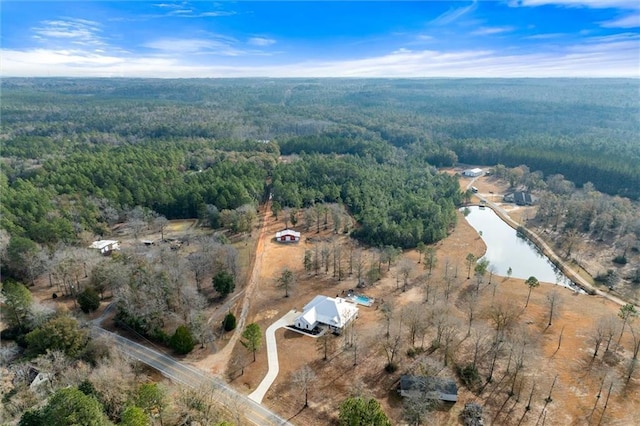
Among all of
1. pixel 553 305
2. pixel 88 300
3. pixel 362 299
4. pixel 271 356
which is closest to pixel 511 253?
pixel 553 305

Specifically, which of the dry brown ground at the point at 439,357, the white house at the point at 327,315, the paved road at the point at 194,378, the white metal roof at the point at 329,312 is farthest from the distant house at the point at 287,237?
the paved road at the point at 194,378

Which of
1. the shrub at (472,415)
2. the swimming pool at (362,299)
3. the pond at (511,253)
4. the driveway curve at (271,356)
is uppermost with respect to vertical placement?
the shrub at (472,415)

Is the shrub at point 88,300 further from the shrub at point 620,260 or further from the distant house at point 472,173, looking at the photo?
the distant house at point 472,173

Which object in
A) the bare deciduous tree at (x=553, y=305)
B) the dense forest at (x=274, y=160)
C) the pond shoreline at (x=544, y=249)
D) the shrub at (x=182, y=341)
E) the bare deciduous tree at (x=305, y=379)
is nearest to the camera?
the bare deciduous tree at (x=305, y=379)

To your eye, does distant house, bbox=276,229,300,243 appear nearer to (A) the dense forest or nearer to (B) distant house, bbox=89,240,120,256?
(A) the dense forest

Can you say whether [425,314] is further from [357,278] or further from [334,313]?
[357,278]

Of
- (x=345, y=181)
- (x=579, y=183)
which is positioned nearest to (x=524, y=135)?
(x=579, y=183)
